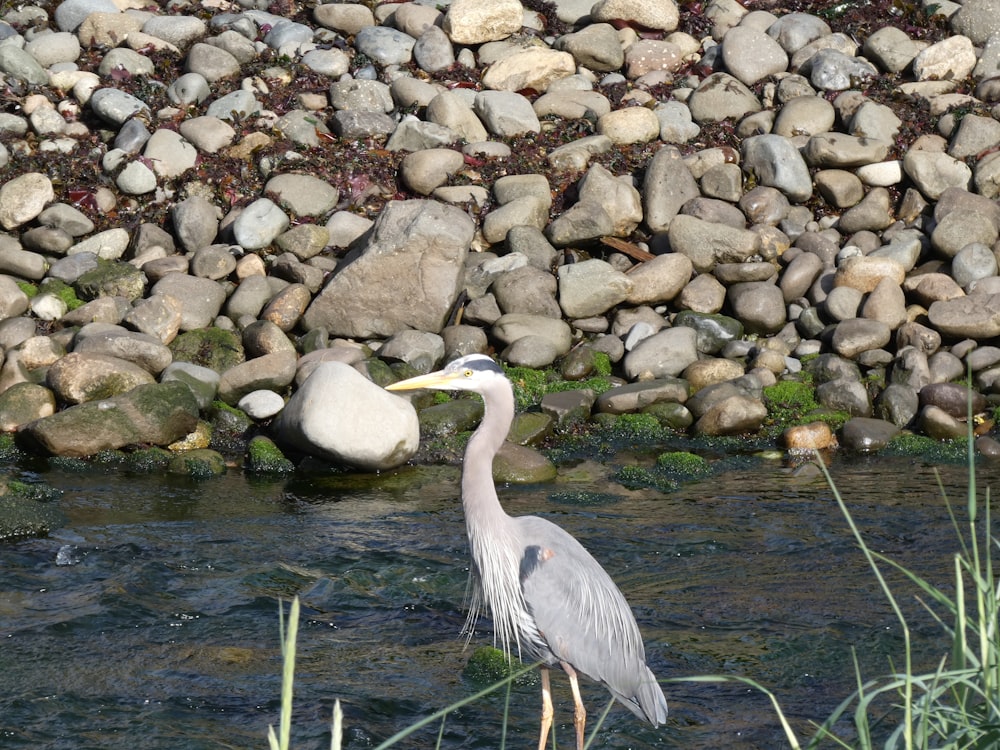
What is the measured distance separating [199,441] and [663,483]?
3.93 m

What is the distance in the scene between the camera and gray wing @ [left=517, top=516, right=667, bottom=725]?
4.95 meters

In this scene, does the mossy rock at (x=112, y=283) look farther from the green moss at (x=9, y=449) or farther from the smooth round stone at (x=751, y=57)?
the smooth round stone at (x=751, y=57)

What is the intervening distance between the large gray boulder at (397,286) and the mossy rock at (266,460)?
80.4 inches

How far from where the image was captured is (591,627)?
4.99 meters

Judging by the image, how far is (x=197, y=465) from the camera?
9.23 meters

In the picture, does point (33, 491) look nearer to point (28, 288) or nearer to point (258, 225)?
point (28, 288)

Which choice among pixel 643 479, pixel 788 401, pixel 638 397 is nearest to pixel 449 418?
pixel 638 397

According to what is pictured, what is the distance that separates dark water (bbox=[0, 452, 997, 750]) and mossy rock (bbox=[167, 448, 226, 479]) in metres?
0.15

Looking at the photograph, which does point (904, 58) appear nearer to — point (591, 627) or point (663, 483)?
point (663, 483)

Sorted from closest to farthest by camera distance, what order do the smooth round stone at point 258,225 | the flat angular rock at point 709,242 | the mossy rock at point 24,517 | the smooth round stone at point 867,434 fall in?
the mossy rock at point 24,517
the smooth round stone at point 867,434
the flat angular rock at point 709,242
the smooth round stone at point 258,225

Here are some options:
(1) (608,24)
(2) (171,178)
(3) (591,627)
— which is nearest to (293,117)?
(2) (171,178)

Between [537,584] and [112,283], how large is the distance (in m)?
7.78

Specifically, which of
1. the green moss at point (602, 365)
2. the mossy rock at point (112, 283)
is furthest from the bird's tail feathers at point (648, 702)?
the mossy rock at point (112, 283)

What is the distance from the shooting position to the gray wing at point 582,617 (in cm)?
495
